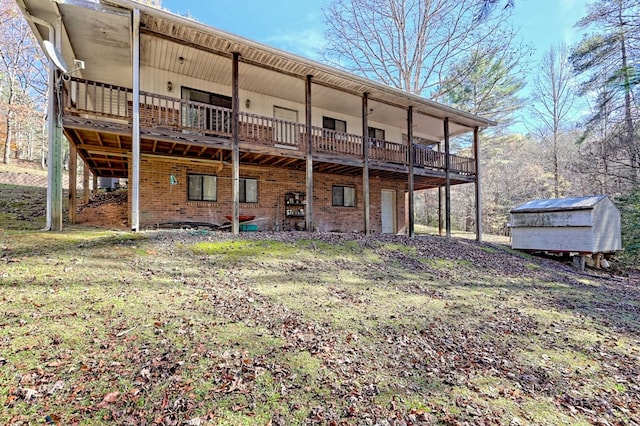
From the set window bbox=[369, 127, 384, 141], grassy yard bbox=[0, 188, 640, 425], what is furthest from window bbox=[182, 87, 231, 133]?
window bbox=[369, 127, 384, 141]

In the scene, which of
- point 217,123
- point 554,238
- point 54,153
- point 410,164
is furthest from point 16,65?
point 554,238

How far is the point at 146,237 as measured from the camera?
24.0ft

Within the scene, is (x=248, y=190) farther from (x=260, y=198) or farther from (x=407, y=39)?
(x=407, y=39)

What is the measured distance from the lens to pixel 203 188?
11.6 m

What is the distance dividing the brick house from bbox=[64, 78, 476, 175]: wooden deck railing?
66mm

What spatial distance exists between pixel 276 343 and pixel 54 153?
24.7 feet

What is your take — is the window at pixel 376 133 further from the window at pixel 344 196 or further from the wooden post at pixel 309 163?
the wooden post at pixel 309 163

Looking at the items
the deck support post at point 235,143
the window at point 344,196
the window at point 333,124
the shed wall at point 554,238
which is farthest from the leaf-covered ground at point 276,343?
the window at point 333,124

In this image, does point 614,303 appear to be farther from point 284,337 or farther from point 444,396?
point 284,337

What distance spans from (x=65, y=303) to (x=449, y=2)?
23.5 m

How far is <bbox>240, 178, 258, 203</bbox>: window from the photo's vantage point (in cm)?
1245

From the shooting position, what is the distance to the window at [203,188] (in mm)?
11406

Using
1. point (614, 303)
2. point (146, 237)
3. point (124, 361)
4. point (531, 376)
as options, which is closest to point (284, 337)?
point (124, 361)

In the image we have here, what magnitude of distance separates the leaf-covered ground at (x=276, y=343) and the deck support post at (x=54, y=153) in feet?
2.22
